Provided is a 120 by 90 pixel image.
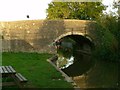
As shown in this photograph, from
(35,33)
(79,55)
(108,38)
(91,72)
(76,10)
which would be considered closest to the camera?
(91,72)

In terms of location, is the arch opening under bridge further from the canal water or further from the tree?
the tree

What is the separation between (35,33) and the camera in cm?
1995

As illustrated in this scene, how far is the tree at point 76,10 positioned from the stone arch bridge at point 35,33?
8.80 m

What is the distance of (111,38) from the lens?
1711 cm

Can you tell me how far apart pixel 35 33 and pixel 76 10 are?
37.8ft

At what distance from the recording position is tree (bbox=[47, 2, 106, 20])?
96.4ft

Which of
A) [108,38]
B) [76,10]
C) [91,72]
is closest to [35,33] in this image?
[108,38]

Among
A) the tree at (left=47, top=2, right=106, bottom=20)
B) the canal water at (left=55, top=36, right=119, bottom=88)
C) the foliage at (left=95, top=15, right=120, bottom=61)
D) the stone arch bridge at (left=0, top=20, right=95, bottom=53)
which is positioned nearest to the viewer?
the canal water at (left=55, top=36, right=119, bottom=88)

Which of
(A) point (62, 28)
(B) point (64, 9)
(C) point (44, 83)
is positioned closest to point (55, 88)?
(C) point (44, 83)

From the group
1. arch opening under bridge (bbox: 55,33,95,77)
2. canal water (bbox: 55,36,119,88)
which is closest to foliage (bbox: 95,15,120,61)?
canal water (bbox: 55,36,119,88)

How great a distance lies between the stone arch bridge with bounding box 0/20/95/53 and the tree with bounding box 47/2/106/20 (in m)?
8.80

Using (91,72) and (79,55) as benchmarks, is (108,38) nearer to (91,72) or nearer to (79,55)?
(91,72)

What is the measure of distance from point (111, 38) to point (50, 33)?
4.80m

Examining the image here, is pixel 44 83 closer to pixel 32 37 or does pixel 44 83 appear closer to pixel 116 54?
pixel 116 54
